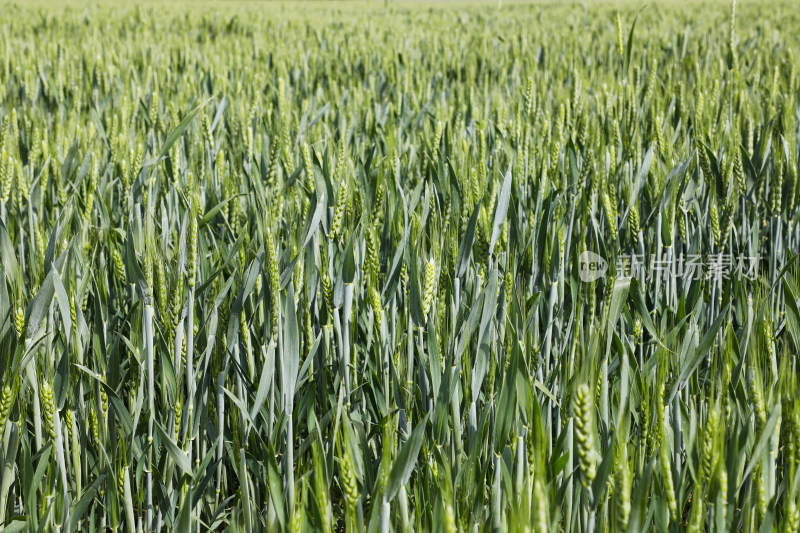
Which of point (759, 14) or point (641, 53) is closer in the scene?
point (641, 53)

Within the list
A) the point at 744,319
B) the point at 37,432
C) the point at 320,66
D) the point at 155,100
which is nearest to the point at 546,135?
the point at 744,319

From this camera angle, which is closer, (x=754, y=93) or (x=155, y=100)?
(x=155, y=100)

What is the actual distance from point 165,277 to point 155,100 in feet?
4.01

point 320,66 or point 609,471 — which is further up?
point 320,66

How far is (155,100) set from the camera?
1959mm

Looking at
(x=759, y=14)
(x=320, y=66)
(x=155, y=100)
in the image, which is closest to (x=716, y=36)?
(x=759, y=14)

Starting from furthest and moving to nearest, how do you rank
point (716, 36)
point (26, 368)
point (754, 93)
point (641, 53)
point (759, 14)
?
point (759, 14) < point (716, 36) < point (641, 53) < point (754, 93) < point (26, 368)

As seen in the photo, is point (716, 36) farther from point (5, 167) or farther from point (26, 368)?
point (26, 368)

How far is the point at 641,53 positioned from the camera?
174 inches

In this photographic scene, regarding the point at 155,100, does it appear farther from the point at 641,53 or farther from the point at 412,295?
the point at 641,53

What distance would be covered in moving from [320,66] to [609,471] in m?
3.45

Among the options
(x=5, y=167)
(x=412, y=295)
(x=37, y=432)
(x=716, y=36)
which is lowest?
(x=37, y=432)

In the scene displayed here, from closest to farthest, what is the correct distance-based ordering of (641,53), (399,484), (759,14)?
(399,484) → (641,53) → (759,14)

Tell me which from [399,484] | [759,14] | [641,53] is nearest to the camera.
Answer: [399,484]
